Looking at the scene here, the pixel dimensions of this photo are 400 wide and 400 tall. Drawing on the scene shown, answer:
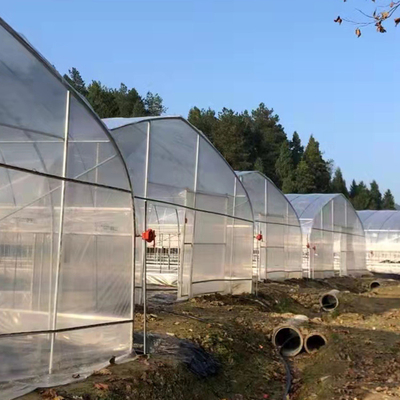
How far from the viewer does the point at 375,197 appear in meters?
88.5

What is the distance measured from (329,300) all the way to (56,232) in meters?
13.4

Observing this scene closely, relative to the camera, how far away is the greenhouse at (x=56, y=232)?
7.50 meters

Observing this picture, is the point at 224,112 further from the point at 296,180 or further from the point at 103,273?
the point at 103,273

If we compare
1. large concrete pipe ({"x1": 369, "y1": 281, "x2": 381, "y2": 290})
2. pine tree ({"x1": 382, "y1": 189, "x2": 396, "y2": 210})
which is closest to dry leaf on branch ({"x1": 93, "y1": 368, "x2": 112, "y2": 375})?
large concrete pipe ({"x1": 369, "y1": 281, "x2": 381, "y2": 290})

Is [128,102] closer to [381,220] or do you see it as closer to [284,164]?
[284,164]

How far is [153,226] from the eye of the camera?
85.4 feet

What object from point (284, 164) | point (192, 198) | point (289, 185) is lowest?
point (192, 198)

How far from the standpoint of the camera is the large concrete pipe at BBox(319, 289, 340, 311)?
19.1m

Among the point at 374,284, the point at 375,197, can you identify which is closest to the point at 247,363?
the point at 374,284

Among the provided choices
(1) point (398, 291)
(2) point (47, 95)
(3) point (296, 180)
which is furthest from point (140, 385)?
(3) point (296, 180)

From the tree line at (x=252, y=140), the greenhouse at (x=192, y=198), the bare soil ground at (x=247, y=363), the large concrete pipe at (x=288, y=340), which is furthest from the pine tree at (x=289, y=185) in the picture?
the large concrete pipe at (x=288, y=340)

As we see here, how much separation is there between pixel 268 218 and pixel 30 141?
1743cm

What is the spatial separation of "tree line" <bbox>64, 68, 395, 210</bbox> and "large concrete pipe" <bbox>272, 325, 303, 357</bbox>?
48816 mm

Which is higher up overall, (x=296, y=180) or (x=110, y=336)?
(x=296, y=180)
